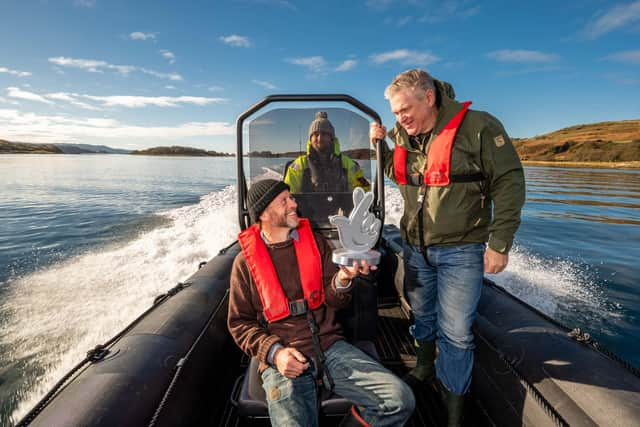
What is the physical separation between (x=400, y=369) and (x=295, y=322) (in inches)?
48.5

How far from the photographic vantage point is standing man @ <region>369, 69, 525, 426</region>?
145 centimetres

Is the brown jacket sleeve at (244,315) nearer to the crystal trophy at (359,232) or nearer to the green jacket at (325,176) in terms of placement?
the crystal trophy at (359,232)

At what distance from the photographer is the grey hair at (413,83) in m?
1.52

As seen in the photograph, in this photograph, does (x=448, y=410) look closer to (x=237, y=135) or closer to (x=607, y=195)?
(x=237, y=135)

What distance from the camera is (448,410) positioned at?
1.67m

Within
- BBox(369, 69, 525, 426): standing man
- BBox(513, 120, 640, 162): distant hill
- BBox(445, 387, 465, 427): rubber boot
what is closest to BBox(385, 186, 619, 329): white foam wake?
BBox(445, 387, 465, 427): rubber boot

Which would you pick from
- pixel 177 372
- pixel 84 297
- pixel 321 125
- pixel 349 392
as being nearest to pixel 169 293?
pixel 177 372

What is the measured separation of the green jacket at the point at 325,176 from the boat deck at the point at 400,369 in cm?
134

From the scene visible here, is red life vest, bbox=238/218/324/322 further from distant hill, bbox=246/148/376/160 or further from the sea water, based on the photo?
the sea water

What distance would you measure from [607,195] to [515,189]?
18689mm

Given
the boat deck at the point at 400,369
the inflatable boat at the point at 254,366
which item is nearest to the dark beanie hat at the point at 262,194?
the inflatable boat at the point at 254,366

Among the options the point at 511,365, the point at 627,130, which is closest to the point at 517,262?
the point at 511,365

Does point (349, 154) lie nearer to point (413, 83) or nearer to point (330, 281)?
point (413, 83)

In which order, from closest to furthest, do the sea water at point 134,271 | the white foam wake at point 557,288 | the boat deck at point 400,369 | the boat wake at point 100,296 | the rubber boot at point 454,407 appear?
the rubber boot at point 454,407
the boat deck at point 400,369
the boat wake at point 100,296
the sea water at point 134,271
the white foam wake at point 557,288
